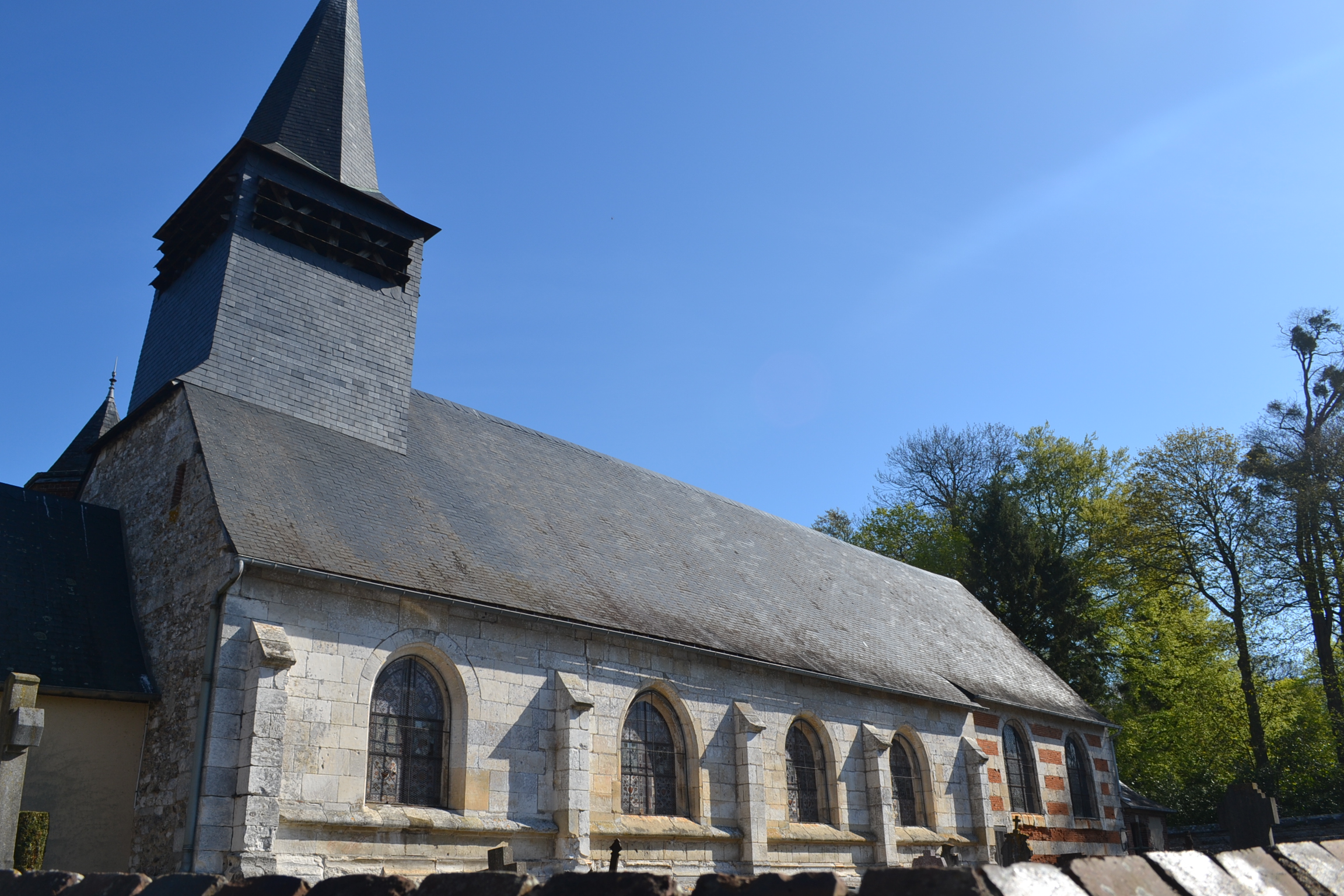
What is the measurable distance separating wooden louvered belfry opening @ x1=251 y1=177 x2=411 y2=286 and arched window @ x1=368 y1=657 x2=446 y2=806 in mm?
7329

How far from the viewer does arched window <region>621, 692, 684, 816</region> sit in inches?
501

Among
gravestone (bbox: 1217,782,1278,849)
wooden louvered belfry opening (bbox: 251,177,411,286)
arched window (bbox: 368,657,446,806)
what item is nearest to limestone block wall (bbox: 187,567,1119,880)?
arched window (bbox: 368,657,446,806)

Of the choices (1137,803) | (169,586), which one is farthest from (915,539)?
(169,586)

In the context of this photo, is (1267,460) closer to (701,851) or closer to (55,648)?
(701,851)

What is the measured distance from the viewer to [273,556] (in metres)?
10.1

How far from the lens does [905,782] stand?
54.9ft

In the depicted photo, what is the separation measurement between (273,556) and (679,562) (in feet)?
26.2

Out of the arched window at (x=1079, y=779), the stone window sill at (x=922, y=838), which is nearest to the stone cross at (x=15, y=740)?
the stone window sill at (x=922, y=838)

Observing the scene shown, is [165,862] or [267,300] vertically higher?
[267,300]

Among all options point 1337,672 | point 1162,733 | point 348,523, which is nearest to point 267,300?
point 348,523

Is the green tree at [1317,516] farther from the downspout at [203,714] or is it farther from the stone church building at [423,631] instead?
the downspout at [203,714]

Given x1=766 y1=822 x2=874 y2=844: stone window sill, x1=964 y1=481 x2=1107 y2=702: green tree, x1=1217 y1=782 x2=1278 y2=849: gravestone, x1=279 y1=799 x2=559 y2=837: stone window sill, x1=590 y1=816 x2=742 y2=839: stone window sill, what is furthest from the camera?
x1=964 y1=481 x2=1107 y2=702: green tree

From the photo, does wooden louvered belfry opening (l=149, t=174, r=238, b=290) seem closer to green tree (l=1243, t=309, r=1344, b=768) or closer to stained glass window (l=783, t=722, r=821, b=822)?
stained glass window (l=783, t=722, r=821, b=822)

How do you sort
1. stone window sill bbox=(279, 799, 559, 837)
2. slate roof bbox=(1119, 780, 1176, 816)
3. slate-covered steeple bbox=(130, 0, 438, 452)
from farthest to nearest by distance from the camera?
slate roof bbox=(1119, 780, 1176, 816)
slate-covered steeple bbox=(130, 0, 438, 452)
stone window sill bbox=(279, 799, 559, 837)
